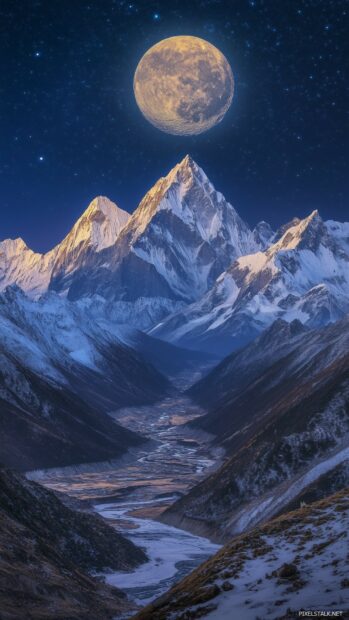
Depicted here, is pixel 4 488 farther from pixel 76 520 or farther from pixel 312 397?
pixel 312 397

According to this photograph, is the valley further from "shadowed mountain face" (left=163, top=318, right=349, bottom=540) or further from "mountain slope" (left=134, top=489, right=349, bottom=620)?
"mountain slope" (left=134, top=489, right=349, bottom=620)

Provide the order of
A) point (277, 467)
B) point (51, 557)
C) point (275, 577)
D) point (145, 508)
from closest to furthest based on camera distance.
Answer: point (275, 577) → point (51, 557) → point (277, 467) → point (145, 508)

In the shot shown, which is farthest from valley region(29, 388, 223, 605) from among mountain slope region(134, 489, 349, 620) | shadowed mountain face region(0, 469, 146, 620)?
mountain slope region(134, 489, 349, 620)

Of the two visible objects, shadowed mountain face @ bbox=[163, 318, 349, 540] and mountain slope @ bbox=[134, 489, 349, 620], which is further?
shadowed mountain face @ bbox=[163, 318, 349, 540]

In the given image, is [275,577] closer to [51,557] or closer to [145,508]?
[51,557]

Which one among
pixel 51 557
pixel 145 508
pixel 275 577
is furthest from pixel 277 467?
pixel 275 577

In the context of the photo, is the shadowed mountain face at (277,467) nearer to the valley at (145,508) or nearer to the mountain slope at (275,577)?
the valley at (145,508)

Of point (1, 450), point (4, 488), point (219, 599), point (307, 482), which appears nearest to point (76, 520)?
point (4, 488)
